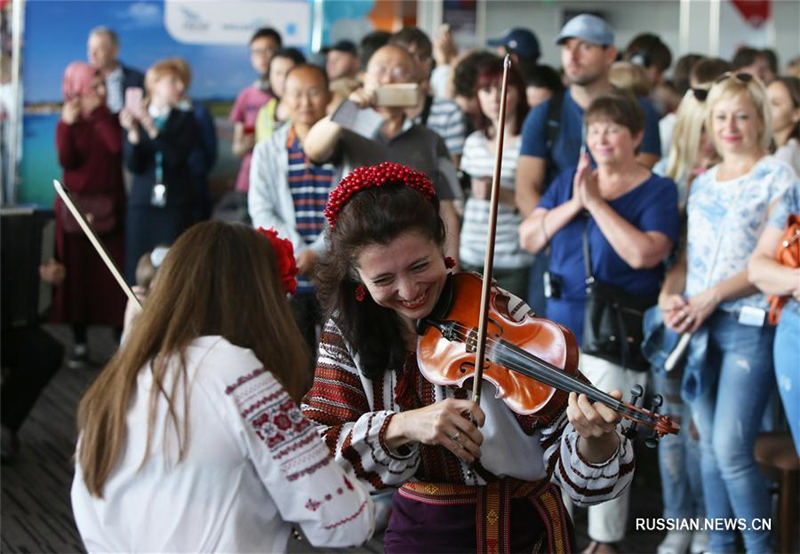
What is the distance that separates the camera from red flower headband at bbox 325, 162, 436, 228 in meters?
1.88

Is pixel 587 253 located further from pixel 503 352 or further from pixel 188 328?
pixel 188 328

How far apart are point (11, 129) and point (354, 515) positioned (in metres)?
5.29

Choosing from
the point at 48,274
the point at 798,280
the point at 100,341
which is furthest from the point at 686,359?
the point at 100,341

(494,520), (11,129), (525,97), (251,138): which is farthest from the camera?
(11,129)

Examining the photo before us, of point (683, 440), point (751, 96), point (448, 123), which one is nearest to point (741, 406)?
point (683, 440)

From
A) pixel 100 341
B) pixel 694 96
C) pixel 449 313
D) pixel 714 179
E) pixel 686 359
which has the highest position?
pixel 694 96

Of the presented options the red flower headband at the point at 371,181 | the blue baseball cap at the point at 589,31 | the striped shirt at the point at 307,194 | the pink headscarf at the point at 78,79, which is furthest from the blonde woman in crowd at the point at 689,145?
the pink headscarf at the point at 78,79

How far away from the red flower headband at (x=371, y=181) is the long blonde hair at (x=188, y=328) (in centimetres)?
21

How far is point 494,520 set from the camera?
1.88m

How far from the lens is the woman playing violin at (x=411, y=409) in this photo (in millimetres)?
1828

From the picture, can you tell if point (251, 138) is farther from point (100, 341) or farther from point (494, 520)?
point (494, 520)

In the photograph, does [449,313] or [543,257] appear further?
[543,257]

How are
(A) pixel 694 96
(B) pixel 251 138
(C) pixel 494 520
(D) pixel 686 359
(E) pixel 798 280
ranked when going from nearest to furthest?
1. (C) pixel 494 520
2. (E) pixel 798 280
3. (D) pixel 686 359
4. (A) pixel 694 96
5. (B) pixel 251 138

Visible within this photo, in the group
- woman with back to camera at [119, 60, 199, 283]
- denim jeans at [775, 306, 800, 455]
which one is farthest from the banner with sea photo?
denim jeans at [775, 306, 800, 455]
